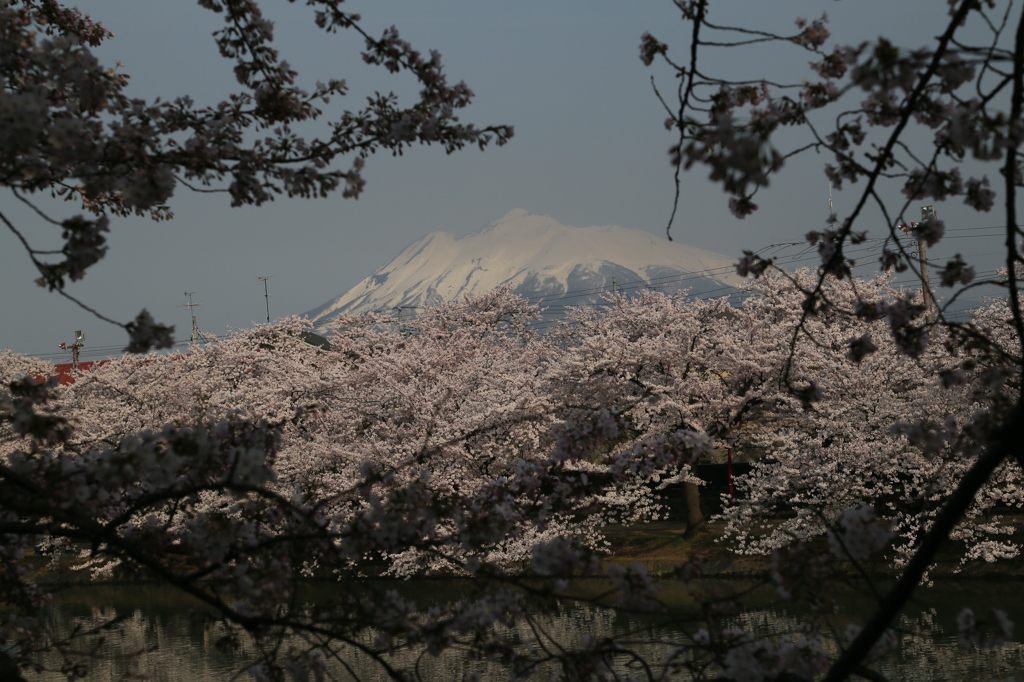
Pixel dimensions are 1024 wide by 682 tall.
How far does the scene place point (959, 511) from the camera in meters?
2.12

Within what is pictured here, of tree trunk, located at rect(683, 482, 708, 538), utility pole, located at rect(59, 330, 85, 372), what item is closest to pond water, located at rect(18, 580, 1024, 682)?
tree trunk, located at rect(683, 482, 708, 538)

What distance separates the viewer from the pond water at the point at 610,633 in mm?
11648

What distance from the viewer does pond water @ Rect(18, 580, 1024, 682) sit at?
11648mm

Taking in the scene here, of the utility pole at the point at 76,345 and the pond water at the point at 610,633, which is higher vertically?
the utility pole at the point at 76,345

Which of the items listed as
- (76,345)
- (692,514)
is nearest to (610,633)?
(692,514)

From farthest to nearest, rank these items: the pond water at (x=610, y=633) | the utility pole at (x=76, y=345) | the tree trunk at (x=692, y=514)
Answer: the utility pole at (x=76, y=345), the tree trunk at (x=692, y=514), the pond water at (x=610, y=633)

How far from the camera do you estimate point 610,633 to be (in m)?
14.4

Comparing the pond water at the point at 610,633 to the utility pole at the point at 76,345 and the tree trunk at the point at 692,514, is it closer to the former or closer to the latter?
the tree trunk at the point at 692,514

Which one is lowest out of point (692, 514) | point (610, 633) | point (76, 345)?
point (610, 633)

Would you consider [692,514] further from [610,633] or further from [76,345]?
[76,345]

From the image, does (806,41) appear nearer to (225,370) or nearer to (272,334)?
(225,370)

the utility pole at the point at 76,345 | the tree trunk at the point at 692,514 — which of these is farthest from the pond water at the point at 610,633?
the utility pole at the point at 76,345

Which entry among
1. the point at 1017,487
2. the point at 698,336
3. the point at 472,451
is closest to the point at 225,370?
the point at 472,451

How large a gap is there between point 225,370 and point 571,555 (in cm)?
2624
